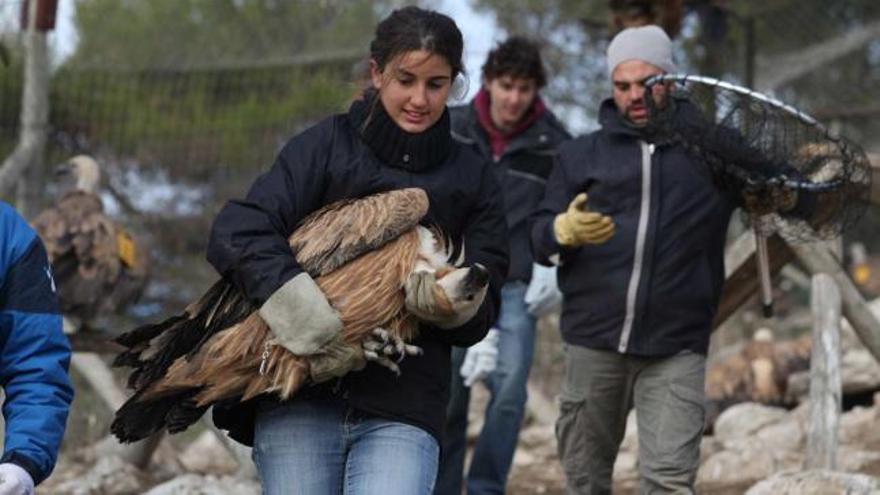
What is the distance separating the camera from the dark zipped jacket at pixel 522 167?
658 centimetres

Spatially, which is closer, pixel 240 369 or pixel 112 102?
pixel 240 369

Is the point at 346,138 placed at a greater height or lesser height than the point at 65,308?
greater

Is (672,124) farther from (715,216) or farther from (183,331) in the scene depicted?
(183,331)

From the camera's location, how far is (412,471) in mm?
3836

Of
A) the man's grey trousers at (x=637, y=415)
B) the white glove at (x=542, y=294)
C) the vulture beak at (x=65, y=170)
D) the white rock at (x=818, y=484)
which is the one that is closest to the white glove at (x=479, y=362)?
the white glove at (x=542, y=294)

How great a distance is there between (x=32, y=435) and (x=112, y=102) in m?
6.83

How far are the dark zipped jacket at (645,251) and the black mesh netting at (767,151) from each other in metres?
0.07

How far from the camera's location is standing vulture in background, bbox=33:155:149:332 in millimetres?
7789

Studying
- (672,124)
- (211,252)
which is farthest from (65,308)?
(211,252)

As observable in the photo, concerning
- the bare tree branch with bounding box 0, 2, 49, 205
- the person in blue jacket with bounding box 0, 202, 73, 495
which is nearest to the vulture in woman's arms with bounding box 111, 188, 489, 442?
the person in blue jacket with bounding box 0, 202, 73, 495

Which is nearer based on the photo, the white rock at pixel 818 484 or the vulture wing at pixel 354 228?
the vulture wing at pixel 354 228

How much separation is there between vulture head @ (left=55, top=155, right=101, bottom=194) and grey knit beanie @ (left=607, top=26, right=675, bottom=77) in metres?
3.69

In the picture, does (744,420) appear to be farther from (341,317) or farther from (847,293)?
(341,317)

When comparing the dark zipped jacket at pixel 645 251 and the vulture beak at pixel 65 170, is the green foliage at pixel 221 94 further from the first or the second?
the dark zipped jacket at pixel 645 251
